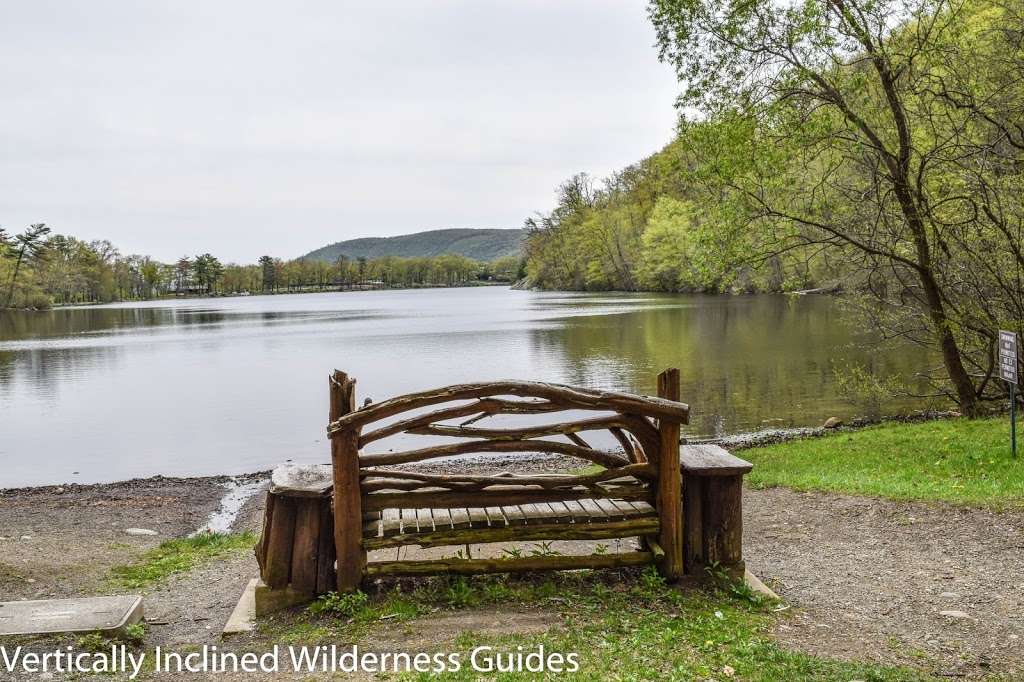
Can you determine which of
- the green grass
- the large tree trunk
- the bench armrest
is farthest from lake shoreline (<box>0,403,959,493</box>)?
the bench armrest

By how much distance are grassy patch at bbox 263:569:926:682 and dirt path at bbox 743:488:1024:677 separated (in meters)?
0.35

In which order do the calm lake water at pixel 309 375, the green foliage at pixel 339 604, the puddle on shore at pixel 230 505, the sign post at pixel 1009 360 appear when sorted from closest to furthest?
the green foliage at pixel 339 604
the sign post at pixel 1009 360
the puddle on shore at pixel 230 505
the calm lake water at pixel 309 375

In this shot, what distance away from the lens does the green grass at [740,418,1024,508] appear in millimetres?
9695

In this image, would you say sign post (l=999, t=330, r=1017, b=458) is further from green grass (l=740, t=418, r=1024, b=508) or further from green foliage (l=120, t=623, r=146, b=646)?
green foliage (l=120, t=623, r=146, b=646)

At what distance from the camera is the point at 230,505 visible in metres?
14.2

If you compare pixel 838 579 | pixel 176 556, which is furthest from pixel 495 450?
pixel 176 556

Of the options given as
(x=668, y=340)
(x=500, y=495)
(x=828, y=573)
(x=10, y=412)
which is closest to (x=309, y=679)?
(x=500, y=495)

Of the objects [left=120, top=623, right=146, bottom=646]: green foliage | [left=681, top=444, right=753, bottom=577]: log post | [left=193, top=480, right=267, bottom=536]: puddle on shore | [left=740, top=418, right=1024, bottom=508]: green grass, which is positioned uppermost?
[left=681, top=444, right=753, bottom=577]: log post

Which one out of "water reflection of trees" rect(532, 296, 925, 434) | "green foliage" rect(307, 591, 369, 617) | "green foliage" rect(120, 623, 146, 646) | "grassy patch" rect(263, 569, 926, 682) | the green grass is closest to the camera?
"grassy patch" rect(263, 569, 926, 682)

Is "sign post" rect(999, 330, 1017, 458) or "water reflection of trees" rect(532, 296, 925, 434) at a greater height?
"sign post" rect(999, 330, 1017, 458)

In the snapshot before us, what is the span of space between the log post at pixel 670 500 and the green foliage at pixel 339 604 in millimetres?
2374

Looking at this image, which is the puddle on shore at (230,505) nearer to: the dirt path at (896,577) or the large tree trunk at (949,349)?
the dirt path at (896,577)

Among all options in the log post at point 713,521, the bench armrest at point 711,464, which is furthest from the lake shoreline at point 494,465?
the log post at point 713,521

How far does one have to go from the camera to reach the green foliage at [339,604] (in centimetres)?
575
